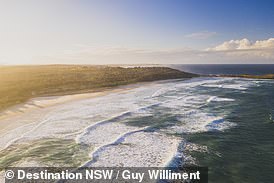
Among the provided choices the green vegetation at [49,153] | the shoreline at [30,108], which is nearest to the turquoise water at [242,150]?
the green vegetation at [49,153]

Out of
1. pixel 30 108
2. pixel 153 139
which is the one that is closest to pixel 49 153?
pixel 153 139

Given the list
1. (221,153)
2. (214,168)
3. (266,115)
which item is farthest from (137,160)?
(266,115)

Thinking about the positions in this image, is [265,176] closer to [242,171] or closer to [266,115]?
[242,171]

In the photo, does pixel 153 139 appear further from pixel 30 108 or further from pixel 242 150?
pixel 30 108
